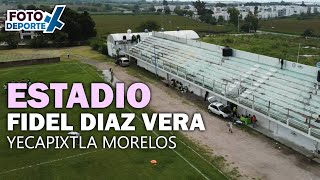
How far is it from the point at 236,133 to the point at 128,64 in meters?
24.5

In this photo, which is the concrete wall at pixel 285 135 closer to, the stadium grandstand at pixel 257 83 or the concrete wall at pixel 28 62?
the stadium grandstand at pixel 257 83

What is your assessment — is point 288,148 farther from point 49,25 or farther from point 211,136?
point 49,25

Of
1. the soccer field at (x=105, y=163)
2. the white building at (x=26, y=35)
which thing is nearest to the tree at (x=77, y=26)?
the white building at (x=26, y=35)

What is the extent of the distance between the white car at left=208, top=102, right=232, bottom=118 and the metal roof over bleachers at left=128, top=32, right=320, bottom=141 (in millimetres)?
821

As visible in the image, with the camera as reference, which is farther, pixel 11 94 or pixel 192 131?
pixel 11 94

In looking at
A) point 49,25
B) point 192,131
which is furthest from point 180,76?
point 49,25

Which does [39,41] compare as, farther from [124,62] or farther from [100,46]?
[124,62]

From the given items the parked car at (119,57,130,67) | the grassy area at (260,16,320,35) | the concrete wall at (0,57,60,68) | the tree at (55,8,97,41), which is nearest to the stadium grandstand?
the parked car at (119,57,130,67)

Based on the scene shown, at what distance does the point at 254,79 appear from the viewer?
1077 inches

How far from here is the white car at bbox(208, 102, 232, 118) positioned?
25.6m

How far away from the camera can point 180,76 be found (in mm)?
34000

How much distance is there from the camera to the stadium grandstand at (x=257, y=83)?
21.3m

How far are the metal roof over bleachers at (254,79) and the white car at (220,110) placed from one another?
821mm

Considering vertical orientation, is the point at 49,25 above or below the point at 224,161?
above
